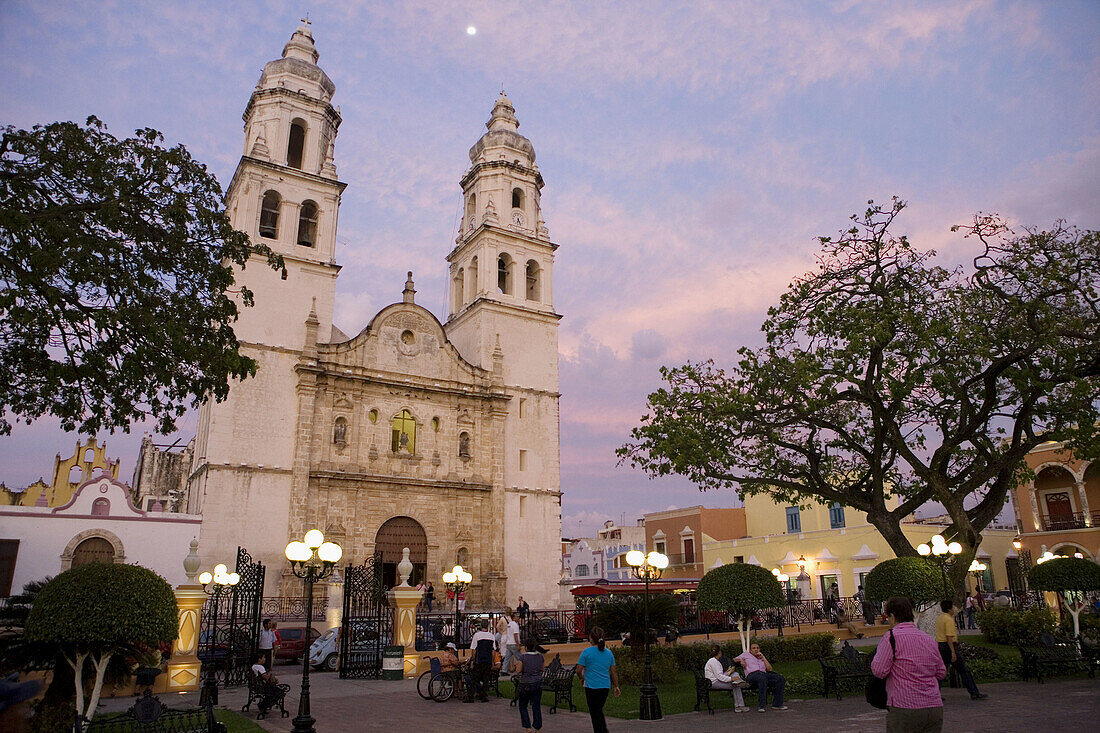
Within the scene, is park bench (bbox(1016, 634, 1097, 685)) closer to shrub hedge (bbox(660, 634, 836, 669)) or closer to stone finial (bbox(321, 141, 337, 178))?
shrub hedge (bbox(660, 634, 836, 669))

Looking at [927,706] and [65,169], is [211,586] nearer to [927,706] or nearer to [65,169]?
[65,169]

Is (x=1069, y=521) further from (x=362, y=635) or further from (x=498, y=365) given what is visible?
(x=362, y=635)

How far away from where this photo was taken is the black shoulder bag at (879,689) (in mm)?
5002

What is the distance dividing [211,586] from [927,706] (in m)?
22.1

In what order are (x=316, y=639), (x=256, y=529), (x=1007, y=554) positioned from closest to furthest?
(x=316, y=639)
(x=256, y=529)
(x=1007, y=554)

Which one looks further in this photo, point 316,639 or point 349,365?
point 349,365

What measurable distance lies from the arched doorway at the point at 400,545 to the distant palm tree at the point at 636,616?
1438 centimetres

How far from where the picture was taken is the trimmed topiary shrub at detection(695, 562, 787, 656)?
563 inches

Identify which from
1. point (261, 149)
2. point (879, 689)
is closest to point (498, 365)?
point (261, 149)

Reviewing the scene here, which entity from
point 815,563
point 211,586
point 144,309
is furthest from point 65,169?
point 815,563

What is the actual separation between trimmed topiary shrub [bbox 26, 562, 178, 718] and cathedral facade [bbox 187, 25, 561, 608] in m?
15.7

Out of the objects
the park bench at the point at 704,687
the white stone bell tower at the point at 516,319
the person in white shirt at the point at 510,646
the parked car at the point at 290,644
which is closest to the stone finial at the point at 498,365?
the white stone bell tower at the point at 516,319

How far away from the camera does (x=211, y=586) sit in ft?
73.9

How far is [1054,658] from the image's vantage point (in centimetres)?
1210
